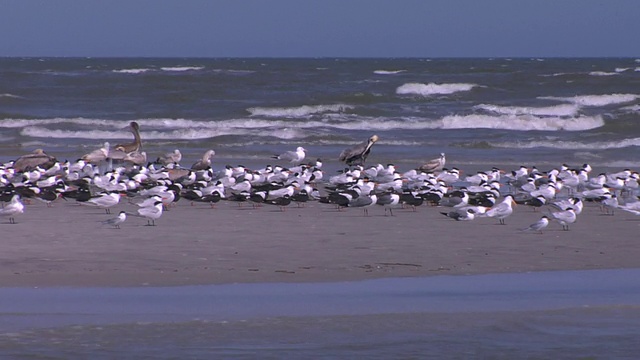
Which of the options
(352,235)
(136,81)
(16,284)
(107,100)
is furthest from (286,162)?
(136,81)

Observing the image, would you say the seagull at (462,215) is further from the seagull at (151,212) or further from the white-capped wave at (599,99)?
the white-capped wave at (599,99)

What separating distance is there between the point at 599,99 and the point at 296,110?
1116cm

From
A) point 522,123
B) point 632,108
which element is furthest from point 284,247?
point 632,108

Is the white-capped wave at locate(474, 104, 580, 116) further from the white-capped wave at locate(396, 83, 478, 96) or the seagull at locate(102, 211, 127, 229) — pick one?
the seagull at locate(102, 211, 127, 229)

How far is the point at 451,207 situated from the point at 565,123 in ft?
66.1

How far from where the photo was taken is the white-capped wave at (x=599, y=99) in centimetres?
4150

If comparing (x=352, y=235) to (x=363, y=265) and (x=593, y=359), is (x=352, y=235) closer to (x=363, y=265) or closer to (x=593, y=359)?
(x=363, y=265)

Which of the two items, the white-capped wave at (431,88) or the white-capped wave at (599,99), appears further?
the white-capped wave at (431,88)

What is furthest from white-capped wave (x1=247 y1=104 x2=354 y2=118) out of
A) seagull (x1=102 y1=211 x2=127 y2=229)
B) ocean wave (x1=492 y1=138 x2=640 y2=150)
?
seagull (x1=102 y1=211 x2=127 y2=229)

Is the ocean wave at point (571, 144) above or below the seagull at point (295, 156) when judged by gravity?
below

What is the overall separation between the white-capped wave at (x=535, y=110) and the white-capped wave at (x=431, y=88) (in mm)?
8235

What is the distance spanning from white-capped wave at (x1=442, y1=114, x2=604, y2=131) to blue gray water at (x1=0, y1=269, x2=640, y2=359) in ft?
78.7

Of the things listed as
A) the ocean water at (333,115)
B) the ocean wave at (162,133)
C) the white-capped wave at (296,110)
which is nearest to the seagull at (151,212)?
the ocean water at (333,115)

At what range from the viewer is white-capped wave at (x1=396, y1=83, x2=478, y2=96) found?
48072 millimetres
